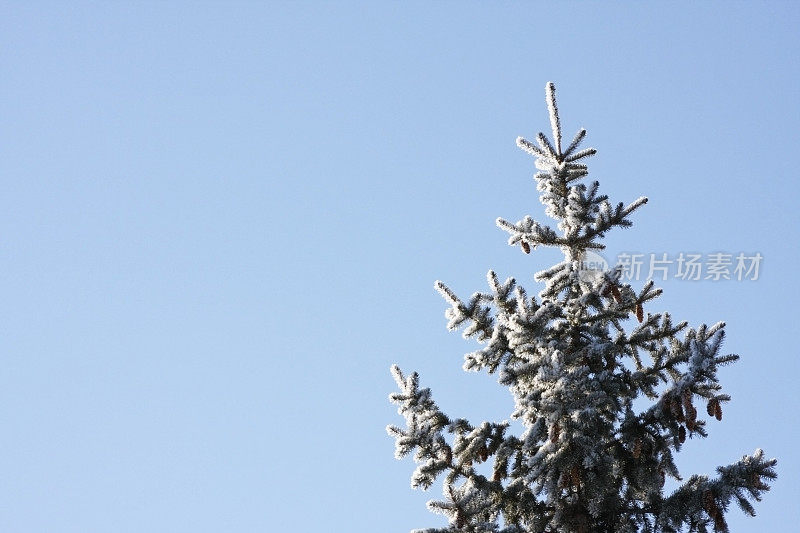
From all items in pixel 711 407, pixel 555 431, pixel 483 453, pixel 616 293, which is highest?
pixel 616 293

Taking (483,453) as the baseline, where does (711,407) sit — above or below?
below

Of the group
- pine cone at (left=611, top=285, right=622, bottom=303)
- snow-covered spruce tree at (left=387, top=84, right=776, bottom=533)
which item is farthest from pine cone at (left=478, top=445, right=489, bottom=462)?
pine cone at (left=611, top=285, right=622, bottom=303)

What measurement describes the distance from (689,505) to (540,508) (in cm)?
207

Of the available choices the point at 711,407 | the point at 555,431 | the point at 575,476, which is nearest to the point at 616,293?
the point at 711,407

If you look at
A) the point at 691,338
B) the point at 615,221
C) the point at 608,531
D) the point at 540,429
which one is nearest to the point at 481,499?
the point at 540,429

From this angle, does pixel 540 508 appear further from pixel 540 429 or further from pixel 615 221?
pixel 615 221

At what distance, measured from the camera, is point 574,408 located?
35.2ft

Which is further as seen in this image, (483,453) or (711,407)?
(483,453)

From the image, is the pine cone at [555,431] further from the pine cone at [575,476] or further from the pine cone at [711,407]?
the pine cone at [711,407]

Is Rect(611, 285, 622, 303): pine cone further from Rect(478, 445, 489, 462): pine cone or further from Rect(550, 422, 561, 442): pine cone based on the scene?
Rect(478, 445, 489, 462): pine cone

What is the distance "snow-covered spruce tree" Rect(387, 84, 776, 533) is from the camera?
431 inches

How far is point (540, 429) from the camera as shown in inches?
461

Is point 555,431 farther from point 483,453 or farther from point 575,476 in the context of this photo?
point 483,453

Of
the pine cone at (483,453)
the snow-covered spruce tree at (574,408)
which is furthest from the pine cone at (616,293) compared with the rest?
the pine cone at (483,453)
